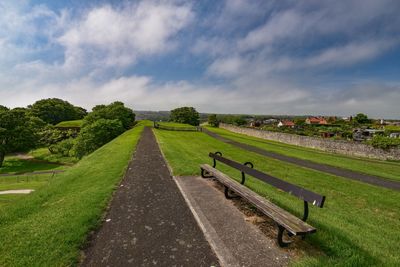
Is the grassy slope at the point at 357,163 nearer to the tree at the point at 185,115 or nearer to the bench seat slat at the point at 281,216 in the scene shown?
the bench seat slat at the point at 281,216

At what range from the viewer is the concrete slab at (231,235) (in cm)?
354

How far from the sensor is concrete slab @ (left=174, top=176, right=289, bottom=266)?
3539 mm

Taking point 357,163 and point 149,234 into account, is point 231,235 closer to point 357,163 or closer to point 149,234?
point 149,234

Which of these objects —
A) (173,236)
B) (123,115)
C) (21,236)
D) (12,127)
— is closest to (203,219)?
(173,236)

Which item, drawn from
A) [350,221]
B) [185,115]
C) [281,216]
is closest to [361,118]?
[185,115]

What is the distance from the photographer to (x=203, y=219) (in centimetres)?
491

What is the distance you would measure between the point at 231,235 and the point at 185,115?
91.5 metres

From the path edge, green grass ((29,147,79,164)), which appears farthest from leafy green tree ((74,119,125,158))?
the path edge

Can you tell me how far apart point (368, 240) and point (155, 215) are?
4.38 m

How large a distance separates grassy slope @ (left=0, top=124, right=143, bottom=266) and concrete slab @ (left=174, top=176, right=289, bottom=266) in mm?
2294

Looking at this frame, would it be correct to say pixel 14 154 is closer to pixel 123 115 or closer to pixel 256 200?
pixel 123 115

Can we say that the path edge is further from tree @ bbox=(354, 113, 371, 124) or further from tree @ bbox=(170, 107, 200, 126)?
tree @ bbox=(170, 107, 200, 126)

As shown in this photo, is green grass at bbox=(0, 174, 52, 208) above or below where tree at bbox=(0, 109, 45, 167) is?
below

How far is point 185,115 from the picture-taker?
95062mm
